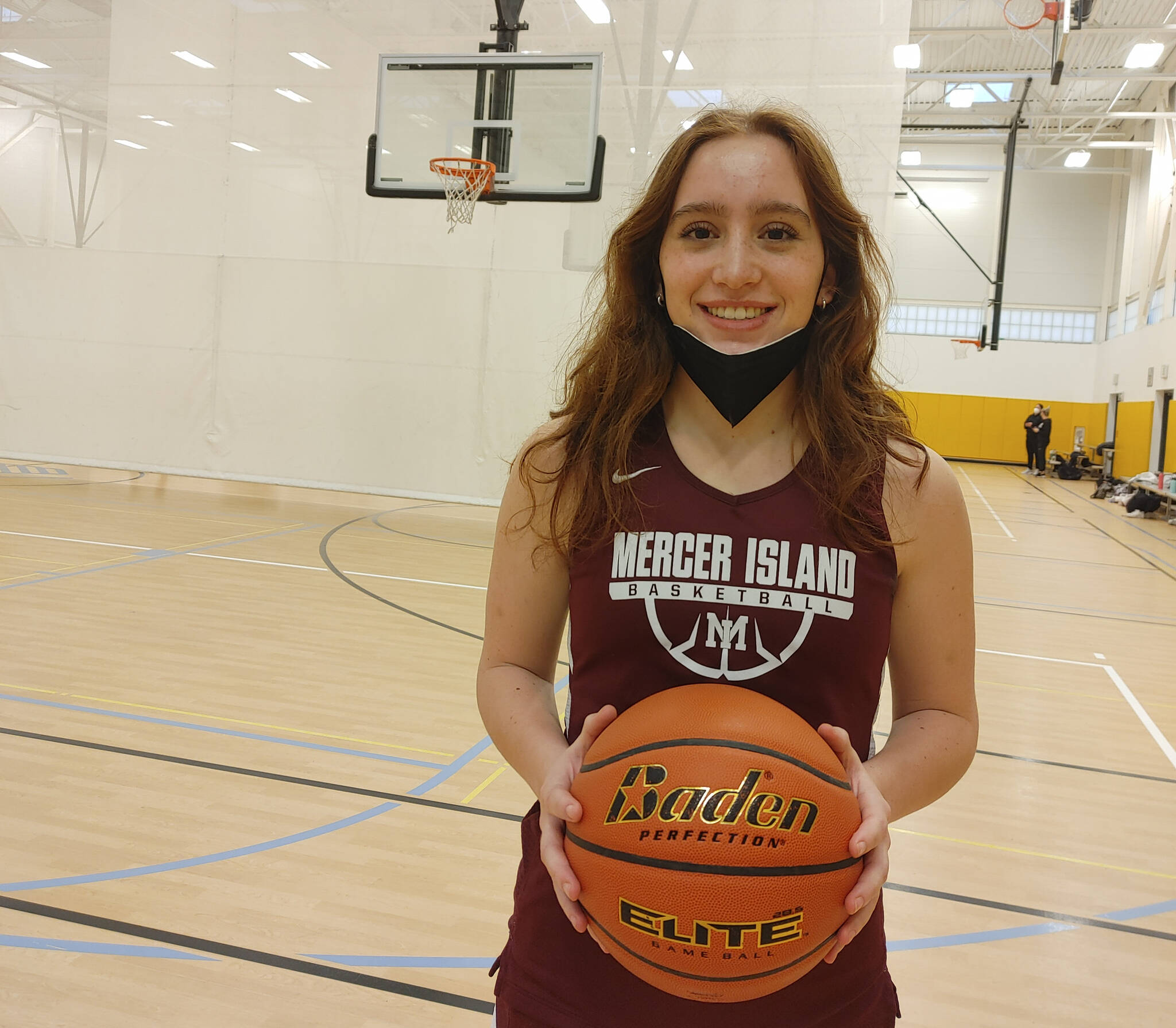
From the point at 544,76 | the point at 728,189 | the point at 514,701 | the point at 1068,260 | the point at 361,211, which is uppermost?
the point at 1068,260

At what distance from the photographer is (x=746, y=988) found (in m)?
0.87

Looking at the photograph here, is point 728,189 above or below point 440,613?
above

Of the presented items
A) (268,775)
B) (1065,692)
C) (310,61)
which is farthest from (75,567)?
(1065,692)

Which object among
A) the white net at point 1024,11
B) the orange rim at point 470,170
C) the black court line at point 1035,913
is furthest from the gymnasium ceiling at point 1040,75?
the black court line at point 1035,913

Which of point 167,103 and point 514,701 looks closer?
point 514,701

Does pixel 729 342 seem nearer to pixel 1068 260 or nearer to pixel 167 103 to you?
pixel 167 103

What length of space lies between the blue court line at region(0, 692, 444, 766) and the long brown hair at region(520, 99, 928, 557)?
2.53 metres

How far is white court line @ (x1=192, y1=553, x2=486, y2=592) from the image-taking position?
6621 millimetres

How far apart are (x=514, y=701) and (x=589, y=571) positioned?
0.17 meters

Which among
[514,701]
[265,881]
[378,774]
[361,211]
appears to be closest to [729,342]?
[514,701]

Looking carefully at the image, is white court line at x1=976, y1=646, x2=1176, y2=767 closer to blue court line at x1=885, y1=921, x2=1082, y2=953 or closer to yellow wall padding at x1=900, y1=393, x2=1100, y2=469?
blue court line at x1=885, y1=921, x2=1082, y2=953

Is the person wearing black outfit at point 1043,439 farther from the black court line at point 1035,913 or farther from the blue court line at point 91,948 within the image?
the blue court line at point 91,948

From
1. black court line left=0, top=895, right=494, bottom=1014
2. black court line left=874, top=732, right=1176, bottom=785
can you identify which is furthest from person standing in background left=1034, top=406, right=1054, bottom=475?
black court line left=0, top=895, right=494, bottom=1014

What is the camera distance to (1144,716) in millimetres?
4574
